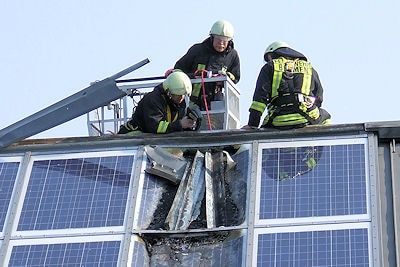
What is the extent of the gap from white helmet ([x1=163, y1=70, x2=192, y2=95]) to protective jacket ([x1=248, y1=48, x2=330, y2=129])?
994 mm

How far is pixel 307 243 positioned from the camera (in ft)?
48.7

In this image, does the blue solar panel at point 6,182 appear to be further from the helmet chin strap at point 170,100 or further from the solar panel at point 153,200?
the helmet chin strap at point 170,100

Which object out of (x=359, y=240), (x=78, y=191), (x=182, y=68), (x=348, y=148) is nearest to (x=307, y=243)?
(x=359, y=240)

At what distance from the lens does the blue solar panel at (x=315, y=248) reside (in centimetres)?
1452

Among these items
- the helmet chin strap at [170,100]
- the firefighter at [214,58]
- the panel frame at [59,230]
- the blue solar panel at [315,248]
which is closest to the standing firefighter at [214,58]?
the firefighter at [214,58]

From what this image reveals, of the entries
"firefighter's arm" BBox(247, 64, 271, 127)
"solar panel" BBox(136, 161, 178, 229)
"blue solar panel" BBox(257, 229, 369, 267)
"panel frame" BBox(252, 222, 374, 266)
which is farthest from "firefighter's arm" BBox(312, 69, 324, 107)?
"blue solar panel" BBox(257, 229, 369, 267)

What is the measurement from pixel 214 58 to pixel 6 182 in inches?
179

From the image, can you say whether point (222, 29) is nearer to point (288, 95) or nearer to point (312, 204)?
point (288, 95)

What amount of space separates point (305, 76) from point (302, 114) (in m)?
0.76

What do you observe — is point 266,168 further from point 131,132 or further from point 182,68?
point 182,68

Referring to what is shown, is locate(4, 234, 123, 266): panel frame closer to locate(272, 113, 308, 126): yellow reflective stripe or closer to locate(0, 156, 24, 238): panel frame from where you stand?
locate(0, 156, 24, 238): panel frame

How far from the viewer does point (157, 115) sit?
1747 centimetres

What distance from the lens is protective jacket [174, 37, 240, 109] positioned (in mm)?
19547

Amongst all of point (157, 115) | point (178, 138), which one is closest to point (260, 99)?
point (178, 138)
